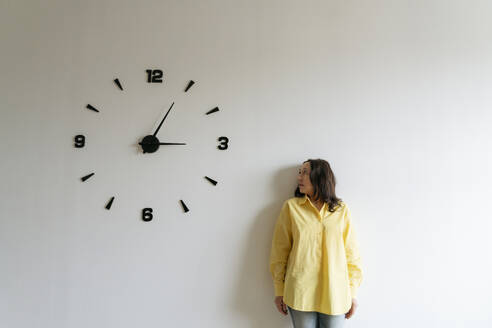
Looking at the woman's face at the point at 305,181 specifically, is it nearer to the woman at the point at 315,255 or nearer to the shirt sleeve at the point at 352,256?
the woman at the point at 315,255

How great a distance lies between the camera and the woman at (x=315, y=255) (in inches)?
50.1

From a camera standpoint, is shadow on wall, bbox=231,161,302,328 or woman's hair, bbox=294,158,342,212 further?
shadow on wall, bbox=231,161,302,328

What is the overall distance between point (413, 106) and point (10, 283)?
8.40 feet

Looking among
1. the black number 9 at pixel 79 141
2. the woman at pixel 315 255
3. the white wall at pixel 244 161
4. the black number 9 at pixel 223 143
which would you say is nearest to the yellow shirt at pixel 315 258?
the woman at pixel 315 255

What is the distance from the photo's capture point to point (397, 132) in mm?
1490

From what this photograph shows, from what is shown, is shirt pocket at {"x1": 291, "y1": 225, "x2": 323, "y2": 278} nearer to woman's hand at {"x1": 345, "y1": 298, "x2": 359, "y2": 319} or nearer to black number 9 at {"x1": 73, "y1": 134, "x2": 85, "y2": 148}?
woman's hand at {"x1": 345, "y1": 298, "x2": 359, "y2": 319}

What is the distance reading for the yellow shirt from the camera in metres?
1.27

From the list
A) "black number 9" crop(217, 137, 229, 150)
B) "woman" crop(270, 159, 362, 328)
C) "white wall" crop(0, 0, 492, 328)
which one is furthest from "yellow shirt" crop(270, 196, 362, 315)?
"black number 9" crop(217, 137, 229, 150)

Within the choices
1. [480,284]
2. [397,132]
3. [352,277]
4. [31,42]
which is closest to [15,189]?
[31,42]

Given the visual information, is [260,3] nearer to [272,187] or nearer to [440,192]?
[272,187]

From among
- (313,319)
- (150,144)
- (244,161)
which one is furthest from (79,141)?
(313,319)

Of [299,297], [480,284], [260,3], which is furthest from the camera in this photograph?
[260,3]

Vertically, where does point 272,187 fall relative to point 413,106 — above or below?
below

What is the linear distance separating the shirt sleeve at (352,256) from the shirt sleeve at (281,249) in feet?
0.95
